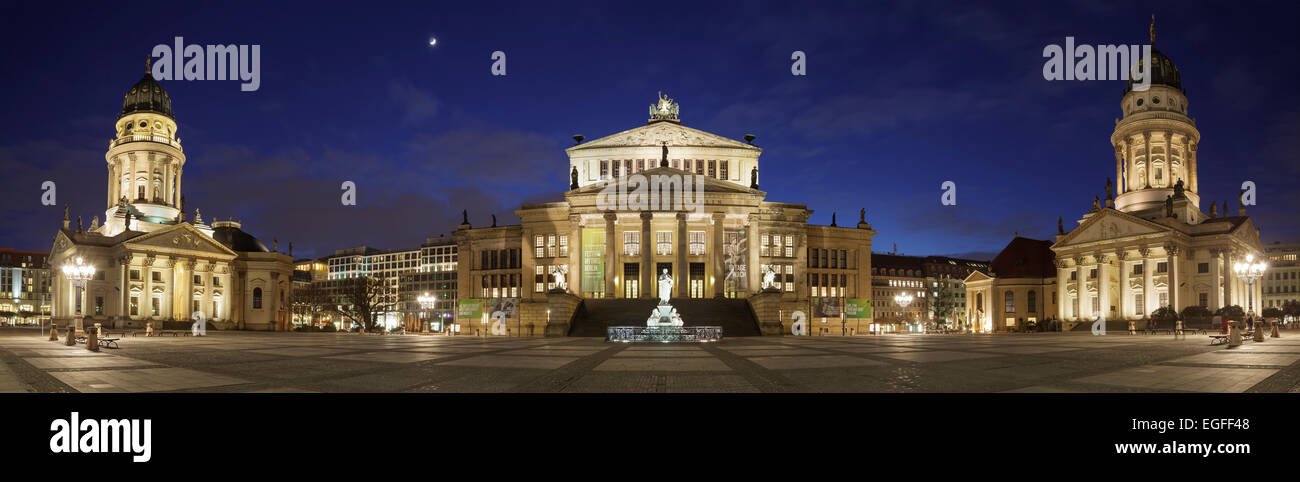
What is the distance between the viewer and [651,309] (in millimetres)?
56281

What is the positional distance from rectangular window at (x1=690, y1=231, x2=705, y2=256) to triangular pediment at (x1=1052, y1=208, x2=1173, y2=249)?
41239 mm

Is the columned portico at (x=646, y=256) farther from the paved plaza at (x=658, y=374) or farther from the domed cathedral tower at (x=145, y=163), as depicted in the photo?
the domed cathedral tower at (x=145, y=163)

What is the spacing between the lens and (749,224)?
67.3 metres

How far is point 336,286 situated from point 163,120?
8975 cm

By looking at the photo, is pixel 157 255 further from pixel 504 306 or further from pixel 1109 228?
pixel 1109 228

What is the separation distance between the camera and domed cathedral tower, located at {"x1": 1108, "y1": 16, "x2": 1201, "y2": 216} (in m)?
81.0

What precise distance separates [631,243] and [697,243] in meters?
6.50

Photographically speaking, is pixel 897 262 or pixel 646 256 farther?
pixel 897 262

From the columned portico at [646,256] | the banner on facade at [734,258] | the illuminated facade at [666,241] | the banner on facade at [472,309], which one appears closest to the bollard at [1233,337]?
the illuminated facade at [666,241]

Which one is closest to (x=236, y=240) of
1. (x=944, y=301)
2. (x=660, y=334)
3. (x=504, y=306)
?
(x=504, y=306)

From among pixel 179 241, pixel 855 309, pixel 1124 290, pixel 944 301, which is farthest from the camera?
pixel 944 301

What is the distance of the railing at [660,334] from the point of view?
39.3 metres
